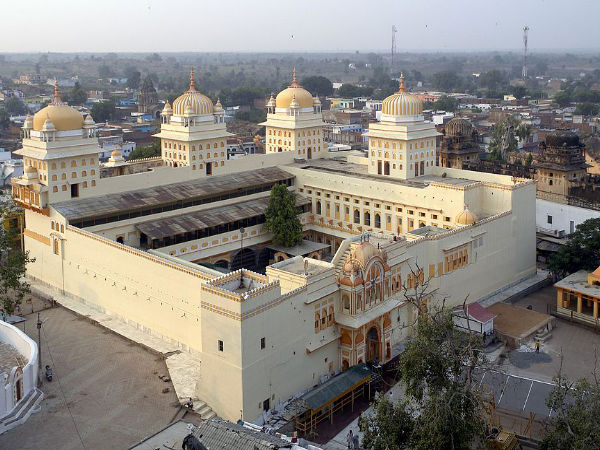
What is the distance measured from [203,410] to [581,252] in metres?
22.4

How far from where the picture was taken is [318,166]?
1845 inches

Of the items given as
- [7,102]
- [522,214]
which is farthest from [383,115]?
[7,102]

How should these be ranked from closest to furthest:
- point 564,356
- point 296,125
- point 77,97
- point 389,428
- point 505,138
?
point 389,428, point 564,356, point 296,125, point 505,138, point 77,97

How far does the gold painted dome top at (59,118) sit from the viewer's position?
37125 millimetres

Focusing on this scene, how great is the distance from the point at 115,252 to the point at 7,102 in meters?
103

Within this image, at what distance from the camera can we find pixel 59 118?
1465 inches

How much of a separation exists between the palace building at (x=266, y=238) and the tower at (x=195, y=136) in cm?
12

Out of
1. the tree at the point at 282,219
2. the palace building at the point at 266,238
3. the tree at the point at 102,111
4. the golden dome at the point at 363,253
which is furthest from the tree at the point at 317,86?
the golden dome at the point at 363,253

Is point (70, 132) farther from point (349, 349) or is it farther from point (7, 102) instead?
point (7, 102)

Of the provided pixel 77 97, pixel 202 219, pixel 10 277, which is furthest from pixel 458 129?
pixel 77 97

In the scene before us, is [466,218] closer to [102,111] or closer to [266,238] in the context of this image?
[266,238]

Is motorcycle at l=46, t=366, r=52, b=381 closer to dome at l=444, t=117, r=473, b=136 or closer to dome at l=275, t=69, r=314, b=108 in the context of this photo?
dome at l=275, t=69, r=314, b=108

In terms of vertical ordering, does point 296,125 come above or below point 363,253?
above

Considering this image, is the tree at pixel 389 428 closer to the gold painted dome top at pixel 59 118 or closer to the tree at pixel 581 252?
the tree at pixel 581 252
